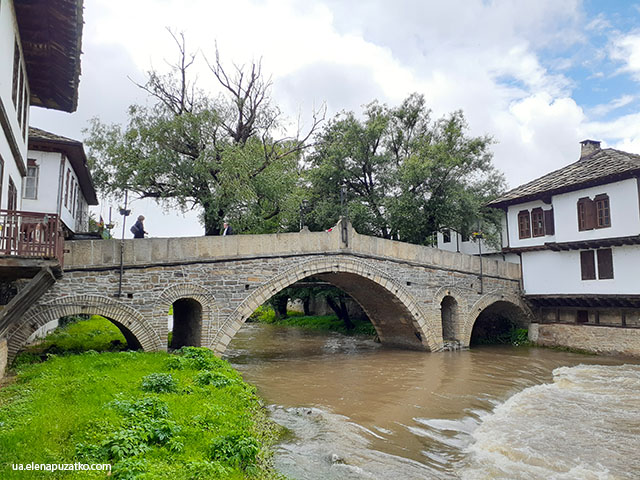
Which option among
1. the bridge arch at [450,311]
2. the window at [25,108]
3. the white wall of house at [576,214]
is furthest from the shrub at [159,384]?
the white wall of house at [576,214]

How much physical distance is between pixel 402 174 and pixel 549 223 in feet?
20.3

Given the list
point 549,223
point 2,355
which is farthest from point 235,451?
point 549,223

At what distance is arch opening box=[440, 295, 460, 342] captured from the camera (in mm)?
18141

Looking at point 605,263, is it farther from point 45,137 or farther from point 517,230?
point 45,137

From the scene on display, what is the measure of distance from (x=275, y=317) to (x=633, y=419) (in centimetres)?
2557

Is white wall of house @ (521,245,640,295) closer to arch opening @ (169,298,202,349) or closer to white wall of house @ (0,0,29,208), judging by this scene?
arch opening @ (169,298,202,349)

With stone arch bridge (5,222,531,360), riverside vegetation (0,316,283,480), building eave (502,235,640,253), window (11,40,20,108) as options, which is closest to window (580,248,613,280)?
building eave (502,235,640,253)

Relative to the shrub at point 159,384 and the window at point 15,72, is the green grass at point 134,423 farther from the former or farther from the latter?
the window at point 15,72

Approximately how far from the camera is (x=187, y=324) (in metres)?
14.3

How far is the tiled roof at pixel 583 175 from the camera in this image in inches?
594

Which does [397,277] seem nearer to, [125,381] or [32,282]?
[125,381]

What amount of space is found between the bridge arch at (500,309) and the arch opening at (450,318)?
380mm

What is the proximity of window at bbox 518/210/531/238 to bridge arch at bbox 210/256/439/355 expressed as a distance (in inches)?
231

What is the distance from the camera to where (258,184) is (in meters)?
16.3
